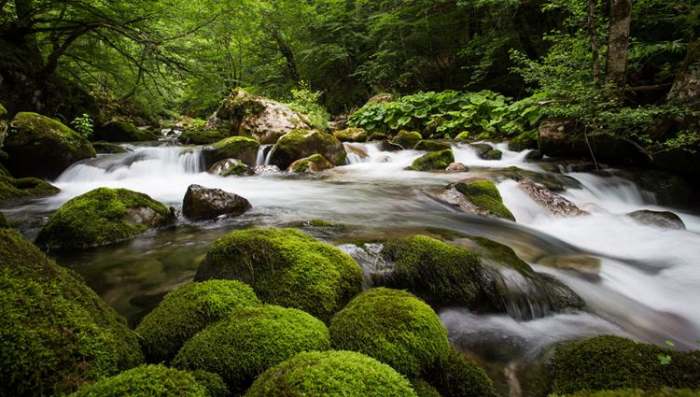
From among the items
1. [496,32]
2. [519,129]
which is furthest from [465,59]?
[519,129]

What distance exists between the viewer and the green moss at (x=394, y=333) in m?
1.92

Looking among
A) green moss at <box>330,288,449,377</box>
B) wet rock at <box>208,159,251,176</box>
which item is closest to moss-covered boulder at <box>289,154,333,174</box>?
wet rock at <box>208,159,251,176</box>

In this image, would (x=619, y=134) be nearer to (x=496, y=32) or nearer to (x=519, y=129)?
(x=519, y=129)

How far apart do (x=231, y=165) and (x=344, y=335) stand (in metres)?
8.95

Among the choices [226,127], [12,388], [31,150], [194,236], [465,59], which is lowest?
[194,236]

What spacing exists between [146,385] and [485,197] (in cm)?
600

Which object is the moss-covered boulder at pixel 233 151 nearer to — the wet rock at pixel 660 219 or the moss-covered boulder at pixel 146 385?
the wet rock at pixel 660 219

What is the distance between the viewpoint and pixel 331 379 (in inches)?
55.7

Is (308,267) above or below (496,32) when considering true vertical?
below

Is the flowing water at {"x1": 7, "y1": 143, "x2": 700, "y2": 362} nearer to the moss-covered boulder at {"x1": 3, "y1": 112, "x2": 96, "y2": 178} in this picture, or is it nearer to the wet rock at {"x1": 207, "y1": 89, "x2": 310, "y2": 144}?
the moss-covered boulder at {"x1": 3, "y1": 112, "x2": 96, "y2": 178}

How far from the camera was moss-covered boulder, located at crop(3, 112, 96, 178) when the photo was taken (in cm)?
760

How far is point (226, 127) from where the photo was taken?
50.4 feet

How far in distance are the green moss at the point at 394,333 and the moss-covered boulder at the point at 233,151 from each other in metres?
9.50

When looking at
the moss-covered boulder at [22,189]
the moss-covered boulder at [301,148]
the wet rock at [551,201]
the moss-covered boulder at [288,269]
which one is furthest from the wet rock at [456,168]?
the moss-covered boulder at [22,189]
